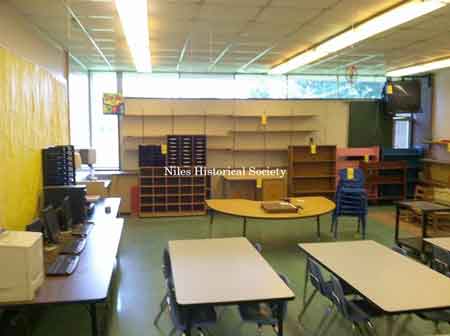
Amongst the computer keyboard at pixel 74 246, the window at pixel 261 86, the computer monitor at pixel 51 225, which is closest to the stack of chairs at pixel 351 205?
the window at pixel 261 86

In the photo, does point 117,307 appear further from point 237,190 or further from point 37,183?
point 237,190

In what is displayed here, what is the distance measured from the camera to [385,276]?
3.10 meters

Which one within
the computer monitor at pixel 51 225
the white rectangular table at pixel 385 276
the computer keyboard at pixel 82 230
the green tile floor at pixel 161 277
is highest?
the computer monitor at pixel 51 225

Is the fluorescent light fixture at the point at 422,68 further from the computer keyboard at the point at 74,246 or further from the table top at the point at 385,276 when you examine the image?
the computer keyboard at the point at 74,246

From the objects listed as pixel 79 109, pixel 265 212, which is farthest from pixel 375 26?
pixel 79 109

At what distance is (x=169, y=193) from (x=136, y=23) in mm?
4446

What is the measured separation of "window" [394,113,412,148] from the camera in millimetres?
10016

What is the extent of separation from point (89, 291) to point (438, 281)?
8.36 feet

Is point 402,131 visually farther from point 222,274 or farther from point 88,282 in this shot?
point 88,282

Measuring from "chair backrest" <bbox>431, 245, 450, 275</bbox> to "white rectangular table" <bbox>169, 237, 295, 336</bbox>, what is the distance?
65.2 inches

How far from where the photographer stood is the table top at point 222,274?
269 centimetres

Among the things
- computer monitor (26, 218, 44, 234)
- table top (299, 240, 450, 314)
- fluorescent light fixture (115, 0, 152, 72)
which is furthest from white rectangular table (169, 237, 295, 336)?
fluorescent light fixture (115, 0, 152, 72)

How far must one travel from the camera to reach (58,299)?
2.59 metres

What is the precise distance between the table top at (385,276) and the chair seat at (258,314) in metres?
0.61
